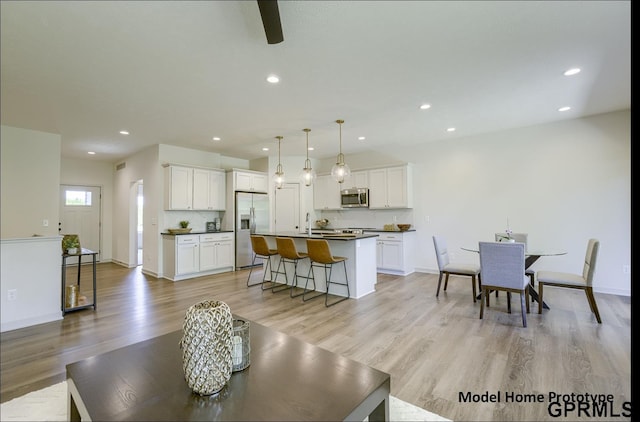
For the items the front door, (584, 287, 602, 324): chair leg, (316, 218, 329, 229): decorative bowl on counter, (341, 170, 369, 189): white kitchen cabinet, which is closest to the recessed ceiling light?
(584, 287, 602, 324): chair leg

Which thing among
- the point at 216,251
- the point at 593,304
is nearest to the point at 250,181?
the point at 216,251

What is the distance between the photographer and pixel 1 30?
2.42m

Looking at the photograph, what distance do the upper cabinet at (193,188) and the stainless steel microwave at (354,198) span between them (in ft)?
8.76

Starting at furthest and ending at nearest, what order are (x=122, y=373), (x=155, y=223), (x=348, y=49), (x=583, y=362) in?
1. (x=155, y=223)
2. (x=348, y=49)
3. (x=583, y=362)
4. (x=122, y=373)

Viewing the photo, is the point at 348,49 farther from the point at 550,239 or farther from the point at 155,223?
the point at 155,223

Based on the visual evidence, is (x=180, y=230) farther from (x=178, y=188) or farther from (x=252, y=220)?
(x=252, y=220)

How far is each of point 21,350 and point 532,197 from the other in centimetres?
667

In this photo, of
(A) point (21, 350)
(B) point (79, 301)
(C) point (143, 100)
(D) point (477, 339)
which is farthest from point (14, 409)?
(D) point (477, 339)

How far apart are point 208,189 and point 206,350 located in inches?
219

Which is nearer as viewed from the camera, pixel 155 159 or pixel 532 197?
pixel 532 197

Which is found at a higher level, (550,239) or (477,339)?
(550,239)

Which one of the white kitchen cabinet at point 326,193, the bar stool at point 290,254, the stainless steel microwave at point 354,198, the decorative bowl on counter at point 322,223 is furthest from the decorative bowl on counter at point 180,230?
the stainless steel microwave at point 354,198

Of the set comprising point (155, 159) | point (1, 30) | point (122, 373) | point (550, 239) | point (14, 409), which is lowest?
point (14, 409)

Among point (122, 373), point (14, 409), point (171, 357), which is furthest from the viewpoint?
point (14, 409)
